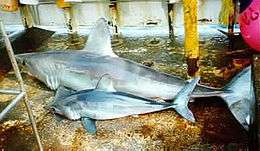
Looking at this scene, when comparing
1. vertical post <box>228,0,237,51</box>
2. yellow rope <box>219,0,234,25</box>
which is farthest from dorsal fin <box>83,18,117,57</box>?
yellow rope <box>219,0,234,25</box>

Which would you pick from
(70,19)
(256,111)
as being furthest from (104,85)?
→ (70,19)

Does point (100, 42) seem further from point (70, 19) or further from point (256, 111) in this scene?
point (256, 111)

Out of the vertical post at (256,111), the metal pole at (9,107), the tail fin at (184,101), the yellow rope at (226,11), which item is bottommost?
the tail fin at (184,101)

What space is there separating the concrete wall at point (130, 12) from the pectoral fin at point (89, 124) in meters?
2.83

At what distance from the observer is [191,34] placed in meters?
4.03

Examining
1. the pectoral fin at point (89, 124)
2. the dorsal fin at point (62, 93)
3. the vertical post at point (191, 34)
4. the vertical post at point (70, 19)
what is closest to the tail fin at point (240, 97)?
the vertical post at point (191, 34)

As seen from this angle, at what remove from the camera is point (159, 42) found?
564 centimetres

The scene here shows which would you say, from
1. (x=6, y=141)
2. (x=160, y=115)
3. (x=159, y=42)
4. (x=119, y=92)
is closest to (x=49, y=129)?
(x=6, y=141)

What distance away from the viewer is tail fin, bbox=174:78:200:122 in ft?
12.1

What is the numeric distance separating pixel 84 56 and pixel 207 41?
1958 millimetres

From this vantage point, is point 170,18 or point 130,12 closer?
point 170,18

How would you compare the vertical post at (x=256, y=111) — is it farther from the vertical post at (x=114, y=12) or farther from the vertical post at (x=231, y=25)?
the vertical post at (x=114, y=12)

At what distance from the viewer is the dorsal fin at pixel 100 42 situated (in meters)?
4.53

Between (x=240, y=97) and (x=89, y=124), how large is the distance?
1.51 m
